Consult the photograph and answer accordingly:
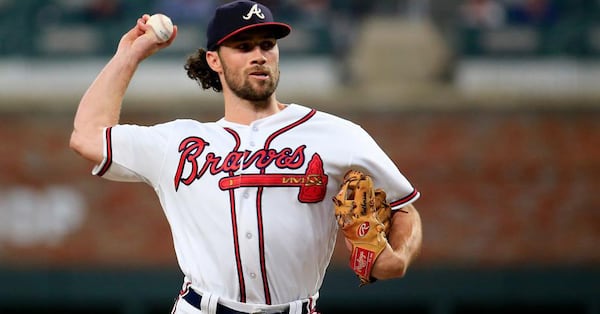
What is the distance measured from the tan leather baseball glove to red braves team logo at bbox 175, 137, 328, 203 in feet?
0.46

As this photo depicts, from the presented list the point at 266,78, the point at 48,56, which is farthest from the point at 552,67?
the point at 266,78

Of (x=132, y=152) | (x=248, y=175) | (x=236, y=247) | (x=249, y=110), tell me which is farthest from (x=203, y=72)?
(x=236, y=247)

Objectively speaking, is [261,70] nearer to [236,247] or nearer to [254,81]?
[254,81]

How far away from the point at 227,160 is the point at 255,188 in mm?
148

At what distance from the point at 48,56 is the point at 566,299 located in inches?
179

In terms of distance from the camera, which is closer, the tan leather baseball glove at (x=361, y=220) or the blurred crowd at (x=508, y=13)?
the tan leather baseball glove at (x=361, y=220)

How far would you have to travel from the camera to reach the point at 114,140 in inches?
162

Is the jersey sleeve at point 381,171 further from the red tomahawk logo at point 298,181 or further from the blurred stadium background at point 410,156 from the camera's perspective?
the blurred stadium background at point 410,156

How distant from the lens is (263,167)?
402 cm

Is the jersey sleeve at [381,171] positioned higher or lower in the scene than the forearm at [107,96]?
lower

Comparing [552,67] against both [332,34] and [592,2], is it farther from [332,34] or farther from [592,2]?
[332,34]

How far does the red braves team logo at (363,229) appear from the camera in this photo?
3.84 meters

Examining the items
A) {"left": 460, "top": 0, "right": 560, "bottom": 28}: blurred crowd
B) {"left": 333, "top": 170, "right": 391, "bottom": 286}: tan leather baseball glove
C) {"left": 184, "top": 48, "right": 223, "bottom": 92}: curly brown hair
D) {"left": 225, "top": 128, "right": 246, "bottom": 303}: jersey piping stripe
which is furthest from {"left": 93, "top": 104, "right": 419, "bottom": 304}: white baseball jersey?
{"left": 460, "top": 0, "right": 560, "bottom": 28}: blurred crowd

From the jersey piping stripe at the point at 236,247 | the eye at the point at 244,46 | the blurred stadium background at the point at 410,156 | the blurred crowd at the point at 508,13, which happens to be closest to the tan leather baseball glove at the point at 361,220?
the jersey piping stripe at the point at 236,247
